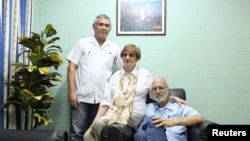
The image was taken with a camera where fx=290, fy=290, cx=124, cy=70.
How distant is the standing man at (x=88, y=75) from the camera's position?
318cm

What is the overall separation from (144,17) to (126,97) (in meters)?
1.20

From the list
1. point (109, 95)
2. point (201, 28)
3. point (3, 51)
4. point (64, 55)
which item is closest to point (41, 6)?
point (64, 55)

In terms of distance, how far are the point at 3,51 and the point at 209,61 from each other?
2311 mm

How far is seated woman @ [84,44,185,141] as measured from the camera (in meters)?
2.63

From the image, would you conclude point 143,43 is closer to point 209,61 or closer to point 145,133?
point 209,61

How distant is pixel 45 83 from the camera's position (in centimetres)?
307

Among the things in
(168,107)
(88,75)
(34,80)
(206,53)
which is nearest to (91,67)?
(88,75)

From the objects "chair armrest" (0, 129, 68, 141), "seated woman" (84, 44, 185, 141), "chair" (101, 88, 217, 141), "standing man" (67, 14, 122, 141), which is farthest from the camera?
"standing man" (67, 14, 122, 141)

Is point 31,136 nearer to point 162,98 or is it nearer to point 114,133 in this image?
point 114,133

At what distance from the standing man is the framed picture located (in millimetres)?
382

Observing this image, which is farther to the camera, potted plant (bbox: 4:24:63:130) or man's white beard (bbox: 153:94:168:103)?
potted plant (bbox: 4:24:63:130)

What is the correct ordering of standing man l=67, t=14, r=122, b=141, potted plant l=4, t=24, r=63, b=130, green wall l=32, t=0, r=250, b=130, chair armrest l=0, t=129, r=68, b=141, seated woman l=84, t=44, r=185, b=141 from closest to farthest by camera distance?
chair armrest l=0, t=129, r=68, b=141, seated woman l=84, t=44, r=185, b=141, potted plant l=4, t=24, r=63, b=130, standing man l=67, t=14, r=122, b=141, green wall l=32, t=0, r=250, b=130

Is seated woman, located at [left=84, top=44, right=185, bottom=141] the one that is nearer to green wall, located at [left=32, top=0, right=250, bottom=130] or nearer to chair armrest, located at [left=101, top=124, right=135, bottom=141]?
chair armrest, located at [left=101, top=124, right=135, bottom=141]

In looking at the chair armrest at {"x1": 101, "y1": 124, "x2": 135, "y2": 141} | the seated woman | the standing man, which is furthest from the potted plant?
the chair armrest at {"x1": 101, "y1": 124, "x2": 135, "y2": 141}
